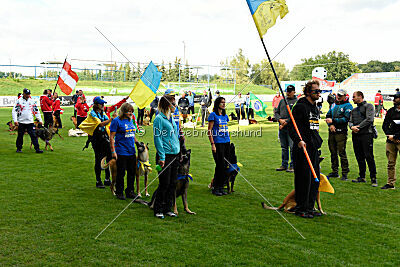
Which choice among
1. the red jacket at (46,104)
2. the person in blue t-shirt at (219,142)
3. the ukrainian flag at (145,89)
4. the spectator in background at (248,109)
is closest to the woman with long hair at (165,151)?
the ukrainian flag at (145,89)

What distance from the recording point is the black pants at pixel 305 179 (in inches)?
243

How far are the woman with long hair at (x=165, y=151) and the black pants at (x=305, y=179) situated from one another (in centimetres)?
197

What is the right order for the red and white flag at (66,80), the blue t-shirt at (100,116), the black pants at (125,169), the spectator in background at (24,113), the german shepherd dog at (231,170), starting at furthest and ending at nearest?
the red and white flag at (66,80)
the spectator in background at (24,113)
the blue t-shirt at (100,116)
the german shepherd dog at (231,170)
the black pants at (125,169)

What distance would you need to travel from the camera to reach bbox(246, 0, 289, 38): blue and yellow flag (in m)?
5.89

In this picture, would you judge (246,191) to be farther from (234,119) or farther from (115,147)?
(234,119)

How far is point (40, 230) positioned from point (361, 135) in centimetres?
700

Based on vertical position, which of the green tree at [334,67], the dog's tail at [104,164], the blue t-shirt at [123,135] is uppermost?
the green tree at [334,67]

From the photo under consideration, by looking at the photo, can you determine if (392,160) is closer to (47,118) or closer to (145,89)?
(145,89)

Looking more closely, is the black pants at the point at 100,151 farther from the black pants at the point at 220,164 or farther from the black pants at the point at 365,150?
the black pants at the point at 365,150

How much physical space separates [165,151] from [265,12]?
2709 millimetres

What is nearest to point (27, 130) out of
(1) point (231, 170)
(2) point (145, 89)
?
(2) point (145, 89)

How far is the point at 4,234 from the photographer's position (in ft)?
17.5

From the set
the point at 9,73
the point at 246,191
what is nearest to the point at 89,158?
the point at 246,191

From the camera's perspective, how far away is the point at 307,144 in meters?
6.19
